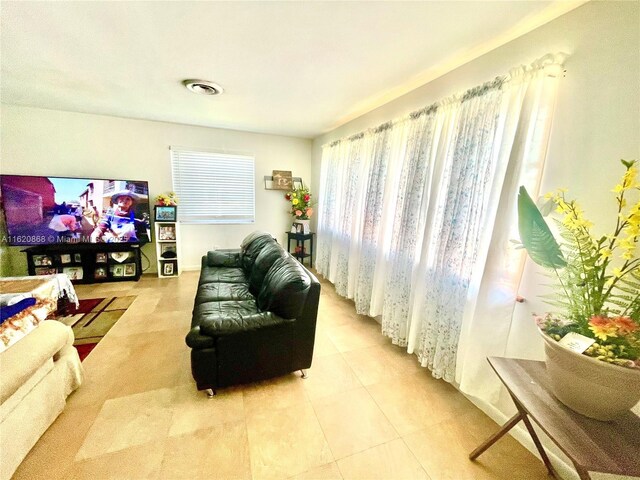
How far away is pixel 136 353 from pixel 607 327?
292 cm

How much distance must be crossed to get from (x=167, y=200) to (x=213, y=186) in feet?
2.44

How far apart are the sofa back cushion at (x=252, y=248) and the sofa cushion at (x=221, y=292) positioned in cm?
28

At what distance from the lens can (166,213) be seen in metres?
3.62

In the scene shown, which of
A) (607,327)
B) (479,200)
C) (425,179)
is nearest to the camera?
(607,327)

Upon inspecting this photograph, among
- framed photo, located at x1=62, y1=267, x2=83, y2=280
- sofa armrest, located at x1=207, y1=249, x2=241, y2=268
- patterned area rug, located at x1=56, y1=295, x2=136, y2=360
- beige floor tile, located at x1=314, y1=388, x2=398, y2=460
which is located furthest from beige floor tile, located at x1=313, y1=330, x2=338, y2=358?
framed photo, located at x1=62, y1=267, x2=83, y2=280

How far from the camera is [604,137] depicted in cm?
109

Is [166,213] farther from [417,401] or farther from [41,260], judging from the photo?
[417,401]

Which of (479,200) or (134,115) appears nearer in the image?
(479,200)

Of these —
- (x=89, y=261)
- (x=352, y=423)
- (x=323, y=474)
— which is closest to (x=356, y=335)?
(x=352, y=423)

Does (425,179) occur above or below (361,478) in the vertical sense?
above

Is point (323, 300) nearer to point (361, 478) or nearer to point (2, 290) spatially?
point (361, 478)

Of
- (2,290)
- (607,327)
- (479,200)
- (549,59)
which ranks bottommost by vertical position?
(2,290)

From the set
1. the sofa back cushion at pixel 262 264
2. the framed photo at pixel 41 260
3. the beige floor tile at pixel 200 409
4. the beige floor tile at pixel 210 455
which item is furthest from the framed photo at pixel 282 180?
the beige floor tile at pixel 210 455

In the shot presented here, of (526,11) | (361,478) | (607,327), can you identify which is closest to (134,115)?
(526,11)
